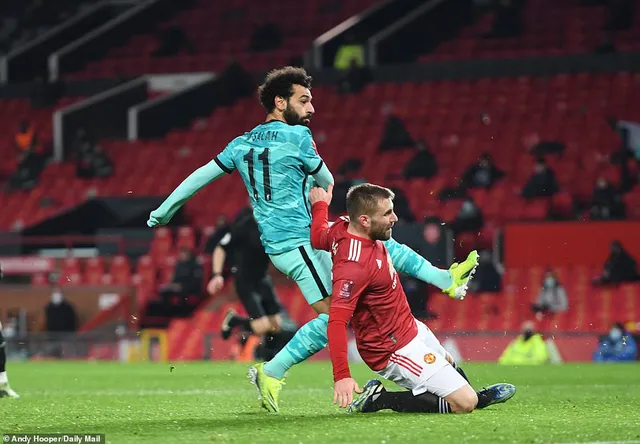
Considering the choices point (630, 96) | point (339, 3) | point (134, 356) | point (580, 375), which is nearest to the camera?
point (580, 375)

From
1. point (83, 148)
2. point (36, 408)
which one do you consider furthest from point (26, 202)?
point (36, 408)

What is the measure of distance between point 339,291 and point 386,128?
1723 centimetres

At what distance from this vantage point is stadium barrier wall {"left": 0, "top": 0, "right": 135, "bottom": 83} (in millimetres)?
30891

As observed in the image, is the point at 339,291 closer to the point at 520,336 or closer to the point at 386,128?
the point at 520,336

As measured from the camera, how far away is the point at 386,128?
23.5m

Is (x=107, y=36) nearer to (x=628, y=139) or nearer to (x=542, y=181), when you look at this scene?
(x=542, y=181)

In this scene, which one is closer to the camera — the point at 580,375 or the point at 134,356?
the point at 580,375

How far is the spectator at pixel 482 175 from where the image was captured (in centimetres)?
2114

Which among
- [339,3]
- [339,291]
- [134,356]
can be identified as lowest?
[134,356]

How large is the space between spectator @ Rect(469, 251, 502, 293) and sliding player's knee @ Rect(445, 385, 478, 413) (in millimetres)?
11641

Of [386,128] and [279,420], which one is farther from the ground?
[386,128]

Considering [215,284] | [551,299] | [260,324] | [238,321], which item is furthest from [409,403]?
[551,299]

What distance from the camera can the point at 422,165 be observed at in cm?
2186

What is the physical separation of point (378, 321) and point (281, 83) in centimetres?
164
